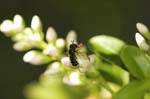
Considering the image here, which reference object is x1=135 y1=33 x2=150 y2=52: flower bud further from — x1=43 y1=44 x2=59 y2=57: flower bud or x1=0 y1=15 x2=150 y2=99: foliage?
x1=43 y1=44 x2=59 y2=57: flower bud

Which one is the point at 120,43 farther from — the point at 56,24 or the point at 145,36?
the point at 56,24

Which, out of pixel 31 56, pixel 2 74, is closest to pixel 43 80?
pixel 31 56

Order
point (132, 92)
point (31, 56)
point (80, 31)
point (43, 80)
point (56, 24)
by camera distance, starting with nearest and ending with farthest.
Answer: point (132, 92) < point (31, 56) < point (43, 80) < point (80, 31) < point (56, 24)

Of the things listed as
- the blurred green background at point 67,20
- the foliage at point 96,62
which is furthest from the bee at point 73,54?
the blurred green background at point 67,20

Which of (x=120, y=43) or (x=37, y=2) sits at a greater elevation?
(x=37, y=2)

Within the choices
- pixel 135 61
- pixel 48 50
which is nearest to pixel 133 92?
pixel 135 61

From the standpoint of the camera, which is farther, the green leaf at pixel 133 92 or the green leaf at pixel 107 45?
the green leaf at pixel 107 45

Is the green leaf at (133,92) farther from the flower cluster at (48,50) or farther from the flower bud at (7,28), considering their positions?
the flower bud at (7,28)

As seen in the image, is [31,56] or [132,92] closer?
[132,92]
